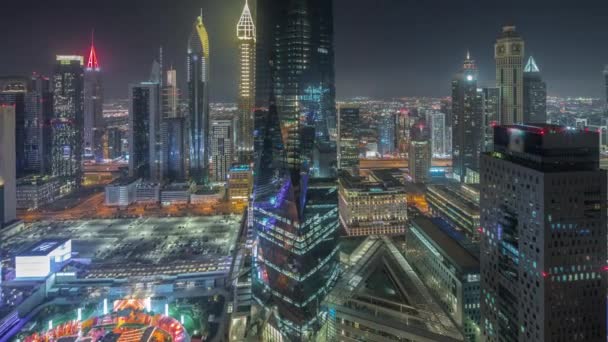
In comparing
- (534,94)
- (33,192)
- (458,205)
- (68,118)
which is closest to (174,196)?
(33,192)

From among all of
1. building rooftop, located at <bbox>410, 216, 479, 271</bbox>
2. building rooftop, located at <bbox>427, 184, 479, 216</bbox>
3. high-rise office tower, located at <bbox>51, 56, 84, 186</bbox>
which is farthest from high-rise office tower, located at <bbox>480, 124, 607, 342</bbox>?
high-rise office tower, located at <bbox>51, 56, 84, 186</bbox>

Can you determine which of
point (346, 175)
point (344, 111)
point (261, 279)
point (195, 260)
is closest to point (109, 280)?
point (195, 260)

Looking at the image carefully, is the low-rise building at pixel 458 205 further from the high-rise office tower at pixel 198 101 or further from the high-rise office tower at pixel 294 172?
the high-rise office tower at pixel 198 101

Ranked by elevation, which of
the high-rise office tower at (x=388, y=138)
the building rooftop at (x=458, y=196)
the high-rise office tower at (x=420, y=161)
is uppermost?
the high-rise office tower at (x=388, y=138)

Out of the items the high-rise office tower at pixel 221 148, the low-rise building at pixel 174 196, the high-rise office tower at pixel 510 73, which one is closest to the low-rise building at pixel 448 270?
the high-rise office tower at pixel 510 73

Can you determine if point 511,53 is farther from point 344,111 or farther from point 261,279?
point 261,279

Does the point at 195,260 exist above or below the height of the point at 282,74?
below
